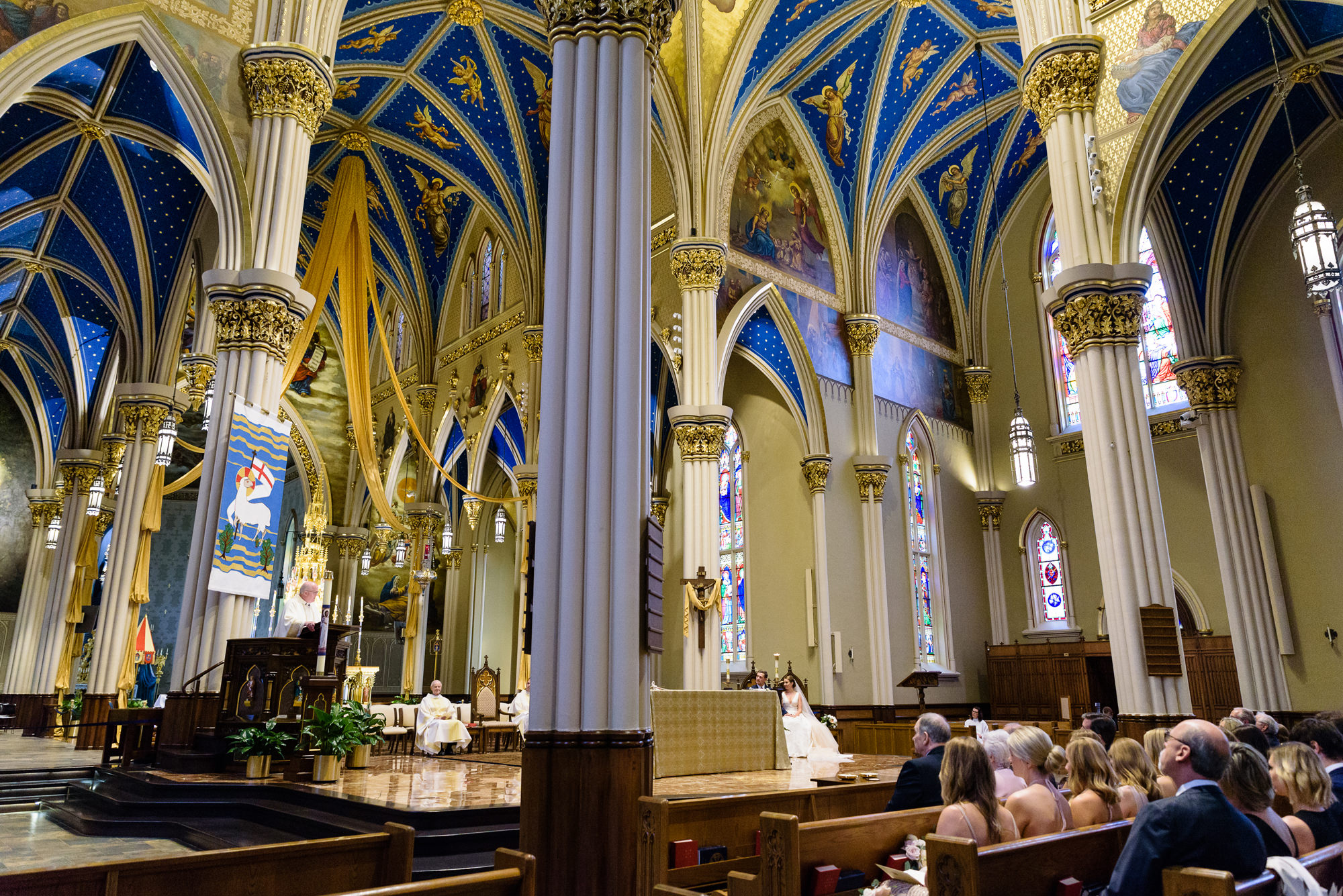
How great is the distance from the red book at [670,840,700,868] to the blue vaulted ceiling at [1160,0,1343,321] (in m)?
9.68

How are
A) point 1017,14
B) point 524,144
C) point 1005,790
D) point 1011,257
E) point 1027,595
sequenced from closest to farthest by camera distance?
Answer: point 1005,790, point 1017,14, point 524,144, point 1027,595, point 1011,257

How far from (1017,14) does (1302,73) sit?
420 cm

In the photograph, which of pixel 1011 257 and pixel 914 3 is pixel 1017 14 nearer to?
pixel 914 3

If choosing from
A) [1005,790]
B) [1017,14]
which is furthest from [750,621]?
[1005,790]

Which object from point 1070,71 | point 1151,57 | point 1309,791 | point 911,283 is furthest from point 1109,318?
point 911,283

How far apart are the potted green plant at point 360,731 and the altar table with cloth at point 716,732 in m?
2.59

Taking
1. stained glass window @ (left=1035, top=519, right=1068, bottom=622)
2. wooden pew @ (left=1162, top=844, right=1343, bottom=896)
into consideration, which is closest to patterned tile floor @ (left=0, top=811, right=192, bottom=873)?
wooden pew @ (left=1162, top=844, right=1343, bottom=896)

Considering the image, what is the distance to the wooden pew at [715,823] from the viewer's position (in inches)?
162

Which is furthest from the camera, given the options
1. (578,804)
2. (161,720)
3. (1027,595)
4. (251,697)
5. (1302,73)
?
(1027,595)

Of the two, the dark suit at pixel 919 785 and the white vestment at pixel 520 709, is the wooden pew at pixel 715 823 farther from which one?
the white vestment at pixel 520 709

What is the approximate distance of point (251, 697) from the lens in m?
8.34

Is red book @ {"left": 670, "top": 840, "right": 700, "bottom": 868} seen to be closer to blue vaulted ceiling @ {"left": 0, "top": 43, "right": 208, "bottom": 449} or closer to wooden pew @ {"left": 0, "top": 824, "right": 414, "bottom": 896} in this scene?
wooden pew @ {"left": 0, "top": 824, "right": 414, "bottom": 896}

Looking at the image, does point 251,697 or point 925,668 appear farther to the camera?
point 925,668

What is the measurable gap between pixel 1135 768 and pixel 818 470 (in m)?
11.7
